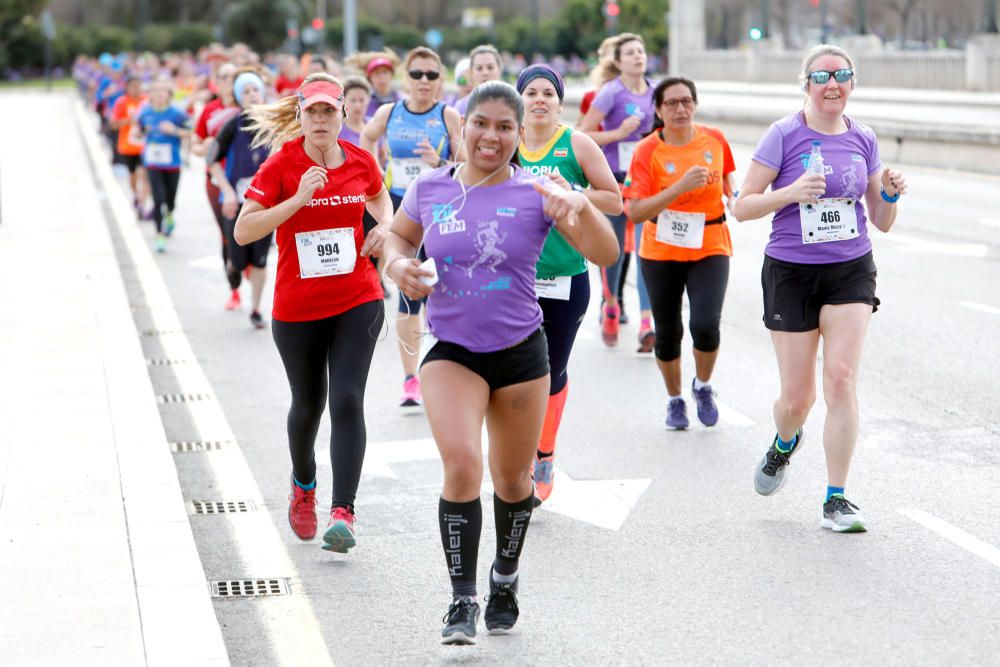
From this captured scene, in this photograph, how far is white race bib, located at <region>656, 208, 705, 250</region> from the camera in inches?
338

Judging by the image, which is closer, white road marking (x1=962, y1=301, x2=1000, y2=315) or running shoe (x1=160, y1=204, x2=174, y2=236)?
white road marking (x1=962, y1=301, x2=1000, y2=315)

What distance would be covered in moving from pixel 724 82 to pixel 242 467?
5378 cm

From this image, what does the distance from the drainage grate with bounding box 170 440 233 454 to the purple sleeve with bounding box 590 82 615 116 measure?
161 inches

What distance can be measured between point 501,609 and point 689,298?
11.6 ft

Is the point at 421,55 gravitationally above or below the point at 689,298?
above

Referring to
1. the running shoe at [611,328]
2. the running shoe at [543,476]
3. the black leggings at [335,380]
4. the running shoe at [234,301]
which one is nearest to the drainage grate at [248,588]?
the black leggings at [335,380]

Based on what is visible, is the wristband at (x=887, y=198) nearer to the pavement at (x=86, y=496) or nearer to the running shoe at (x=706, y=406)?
the running shoe at (x=706, y=406)

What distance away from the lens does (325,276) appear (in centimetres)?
655

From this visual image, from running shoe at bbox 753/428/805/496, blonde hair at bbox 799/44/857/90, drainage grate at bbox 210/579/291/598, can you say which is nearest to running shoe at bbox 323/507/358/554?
drainage grate at bbox 210/579/291/598

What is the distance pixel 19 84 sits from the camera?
101 m

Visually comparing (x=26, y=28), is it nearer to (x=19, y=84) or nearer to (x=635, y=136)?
(x=19, y=84)

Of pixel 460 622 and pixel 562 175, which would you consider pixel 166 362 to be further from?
pixel 460 622

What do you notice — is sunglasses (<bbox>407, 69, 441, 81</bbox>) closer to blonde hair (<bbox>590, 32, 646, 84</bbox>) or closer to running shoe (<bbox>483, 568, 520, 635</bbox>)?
blonde hair (<bbox>590, 32, 646, 84</bbox>)

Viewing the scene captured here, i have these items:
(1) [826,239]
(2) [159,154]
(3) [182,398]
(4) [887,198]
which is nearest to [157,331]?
(3) [182,398]
